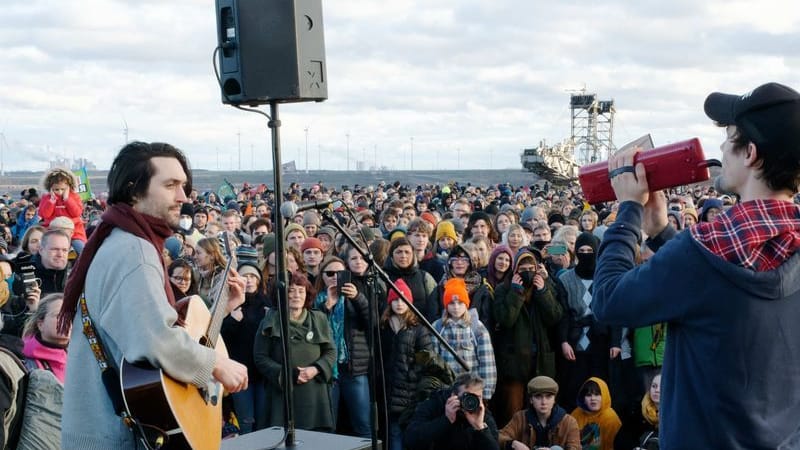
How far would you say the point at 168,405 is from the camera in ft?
8.87

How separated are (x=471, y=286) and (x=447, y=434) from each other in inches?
75.8

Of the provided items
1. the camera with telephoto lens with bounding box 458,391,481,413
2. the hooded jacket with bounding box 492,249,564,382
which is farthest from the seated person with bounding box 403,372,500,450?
the hooded jacket with bounding box 492,249,564,382

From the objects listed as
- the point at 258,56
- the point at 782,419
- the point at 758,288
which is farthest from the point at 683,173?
the point at 258,56

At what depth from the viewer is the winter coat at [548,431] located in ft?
18.6

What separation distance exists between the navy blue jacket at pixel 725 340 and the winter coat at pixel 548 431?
143 inches

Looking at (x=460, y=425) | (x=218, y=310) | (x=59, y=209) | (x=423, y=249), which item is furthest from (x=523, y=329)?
(x=59, y=209)

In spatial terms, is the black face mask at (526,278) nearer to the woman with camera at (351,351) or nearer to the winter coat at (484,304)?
the winter coat at (484,304)

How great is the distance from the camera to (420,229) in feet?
28.7

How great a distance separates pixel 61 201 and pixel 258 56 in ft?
22.6

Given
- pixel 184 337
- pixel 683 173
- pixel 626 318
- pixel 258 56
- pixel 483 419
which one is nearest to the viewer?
pixel 626 318

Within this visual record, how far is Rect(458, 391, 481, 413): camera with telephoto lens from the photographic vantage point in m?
5.23

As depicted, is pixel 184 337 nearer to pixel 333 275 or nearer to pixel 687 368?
pixel 687 368

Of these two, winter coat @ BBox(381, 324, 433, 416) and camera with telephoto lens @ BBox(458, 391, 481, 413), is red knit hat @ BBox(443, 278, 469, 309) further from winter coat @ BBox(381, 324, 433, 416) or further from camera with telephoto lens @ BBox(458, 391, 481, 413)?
camera with telephoto lens @ BBox(458, 391, 481, 413)

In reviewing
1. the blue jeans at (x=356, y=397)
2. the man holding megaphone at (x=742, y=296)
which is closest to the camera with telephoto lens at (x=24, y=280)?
the blue jeans at (x=356, y=397)
